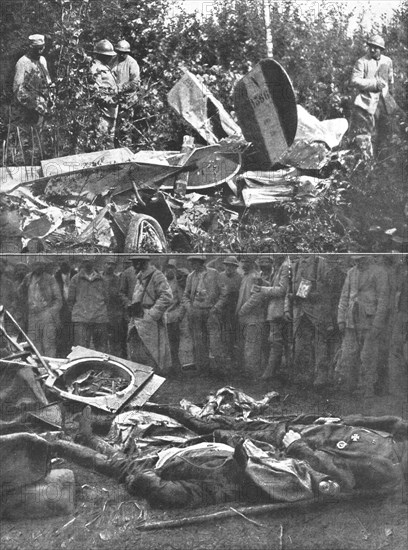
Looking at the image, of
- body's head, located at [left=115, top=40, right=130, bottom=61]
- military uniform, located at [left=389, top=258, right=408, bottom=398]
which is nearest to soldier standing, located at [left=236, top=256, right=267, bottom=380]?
military uniform, located at [left=389, top=258, right=408, bottom=398]

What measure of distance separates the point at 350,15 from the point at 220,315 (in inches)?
113

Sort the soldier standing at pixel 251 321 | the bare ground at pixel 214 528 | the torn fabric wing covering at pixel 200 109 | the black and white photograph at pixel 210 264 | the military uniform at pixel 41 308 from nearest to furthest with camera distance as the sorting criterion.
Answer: the bare ground at pixel 214 528
the black and white photograph at pixel 210 264
the military uniform at pixel 41 308
the soldier standing at pixel 251 321
the torn fabric wing covering at pixel 200 109

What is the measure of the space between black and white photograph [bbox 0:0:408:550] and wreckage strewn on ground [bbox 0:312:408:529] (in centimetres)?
2

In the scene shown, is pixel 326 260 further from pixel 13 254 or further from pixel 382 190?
pixel 13 254

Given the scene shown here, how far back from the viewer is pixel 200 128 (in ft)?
29.6

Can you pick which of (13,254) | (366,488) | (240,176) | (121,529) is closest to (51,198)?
(13,254)

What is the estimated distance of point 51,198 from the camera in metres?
8.87

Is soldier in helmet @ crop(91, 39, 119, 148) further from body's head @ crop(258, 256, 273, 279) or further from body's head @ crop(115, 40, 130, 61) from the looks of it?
body's head @ crop(258, 256, 273, 279)

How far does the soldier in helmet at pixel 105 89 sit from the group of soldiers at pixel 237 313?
3.74 ft

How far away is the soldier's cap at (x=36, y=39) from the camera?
8.84m


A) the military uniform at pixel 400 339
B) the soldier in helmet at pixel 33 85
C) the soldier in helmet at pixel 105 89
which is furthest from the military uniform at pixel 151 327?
the military uniform at pixel 400 339

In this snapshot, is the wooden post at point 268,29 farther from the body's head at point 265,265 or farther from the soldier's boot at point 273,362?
the soldier's boot at point 273,362

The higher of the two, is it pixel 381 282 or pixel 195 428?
pixel 381 282

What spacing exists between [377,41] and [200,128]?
1.70 m
